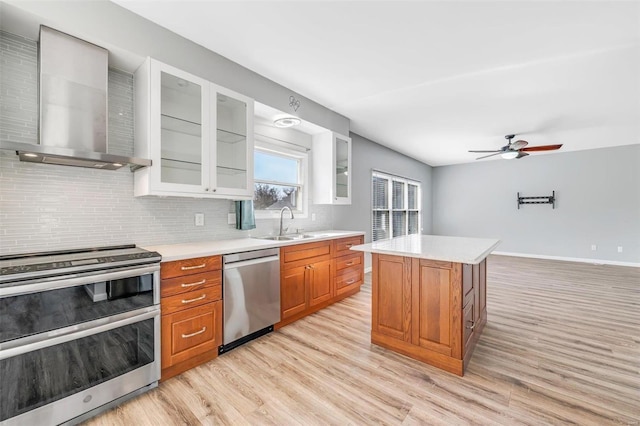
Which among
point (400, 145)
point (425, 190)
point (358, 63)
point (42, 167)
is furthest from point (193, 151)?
point (425, 190)

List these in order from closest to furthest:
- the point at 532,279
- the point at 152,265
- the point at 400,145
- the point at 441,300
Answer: the point at 152,265 → the point at 441,300 → the point at 532,279 → the point at 400,145

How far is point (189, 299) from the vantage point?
6.79 ft

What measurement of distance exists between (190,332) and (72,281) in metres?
0.87

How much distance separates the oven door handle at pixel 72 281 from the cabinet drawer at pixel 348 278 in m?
2.28

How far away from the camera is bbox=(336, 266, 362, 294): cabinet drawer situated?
3.61 meters

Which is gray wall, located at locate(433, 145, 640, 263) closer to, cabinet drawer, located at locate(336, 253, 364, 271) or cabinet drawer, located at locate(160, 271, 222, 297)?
cabinet drawer, located at locate(336, 253, 364, 271)

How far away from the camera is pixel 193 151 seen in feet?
7.90

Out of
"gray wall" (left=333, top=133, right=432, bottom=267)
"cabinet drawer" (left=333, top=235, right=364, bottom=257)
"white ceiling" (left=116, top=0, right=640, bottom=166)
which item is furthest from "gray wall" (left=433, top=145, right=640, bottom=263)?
"cabinet drawer" (left=333, top=235, right=364, bottom=257)

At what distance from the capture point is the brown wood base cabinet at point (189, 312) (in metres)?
1.96

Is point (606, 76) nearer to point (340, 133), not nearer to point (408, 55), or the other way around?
point (408, 55)

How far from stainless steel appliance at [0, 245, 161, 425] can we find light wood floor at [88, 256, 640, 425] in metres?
0.19

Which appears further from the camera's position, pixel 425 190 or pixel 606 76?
pixel 425 190

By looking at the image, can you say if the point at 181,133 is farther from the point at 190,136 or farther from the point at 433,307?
the point at 433,307

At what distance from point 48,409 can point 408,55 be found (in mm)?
3642
